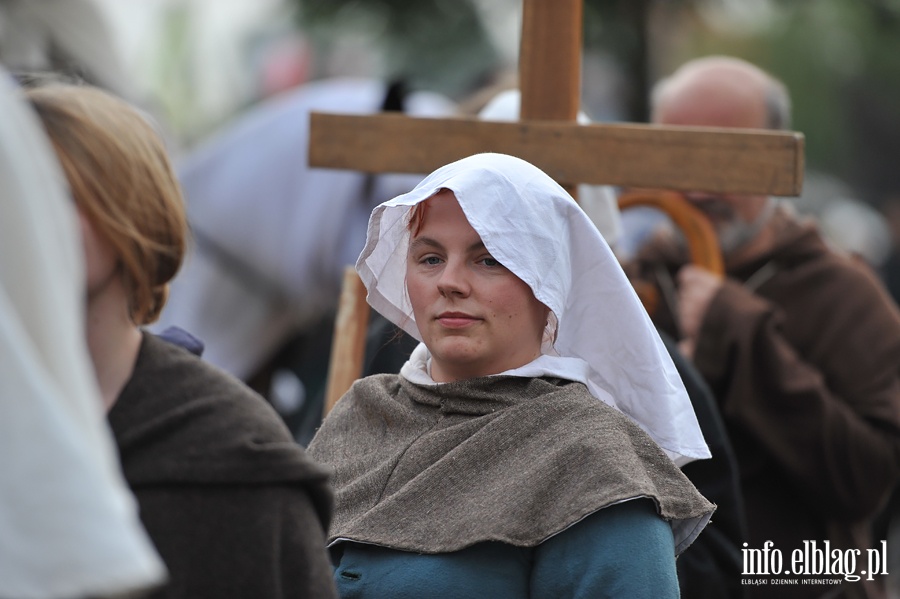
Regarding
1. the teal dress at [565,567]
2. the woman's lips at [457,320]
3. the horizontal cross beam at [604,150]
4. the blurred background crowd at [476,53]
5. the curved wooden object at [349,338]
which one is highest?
the blurred background crowd at [476,53]

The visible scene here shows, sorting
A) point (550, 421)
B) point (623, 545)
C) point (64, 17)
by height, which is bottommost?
point (623, 545)

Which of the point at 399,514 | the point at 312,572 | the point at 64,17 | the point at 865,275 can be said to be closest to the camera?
the point at 312,572

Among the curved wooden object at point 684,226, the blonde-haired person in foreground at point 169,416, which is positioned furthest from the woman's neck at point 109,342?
the curved wooden object at point 684,226

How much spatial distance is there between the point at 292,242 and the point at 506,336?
404cm

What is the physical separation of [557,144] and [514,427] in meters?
0.84

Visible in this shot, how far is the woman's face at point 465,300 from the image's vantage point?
2523 millimetres

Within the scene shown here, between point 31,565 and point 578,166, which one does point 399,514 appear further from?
point 31,565

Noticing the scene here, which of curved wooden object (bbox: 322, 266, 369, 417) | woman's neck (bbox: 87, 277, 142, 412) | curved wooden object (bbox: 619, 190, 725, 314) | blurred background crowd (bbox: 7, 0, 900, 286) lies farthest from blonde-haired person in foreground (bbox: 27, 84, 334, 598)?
blurred background crowd (bbox: 7, 0, 900, 286)

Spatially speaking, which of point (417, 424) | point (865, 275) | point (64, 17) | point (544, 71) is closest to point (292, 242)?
point (64, 17)

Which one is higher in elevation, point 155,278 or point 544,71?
point 544,71

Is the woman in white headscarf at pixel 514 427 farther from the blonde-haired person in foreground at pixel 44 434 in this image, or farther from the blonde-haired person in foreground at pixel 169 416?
the blonde-haired person in foreground at pixel 44 434

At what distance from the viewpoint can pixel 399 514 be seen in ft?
8.16

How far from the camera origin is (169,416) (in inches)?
76.8

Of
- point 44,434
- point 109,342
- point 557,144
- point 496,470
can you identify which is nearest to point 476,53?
point 557,144
